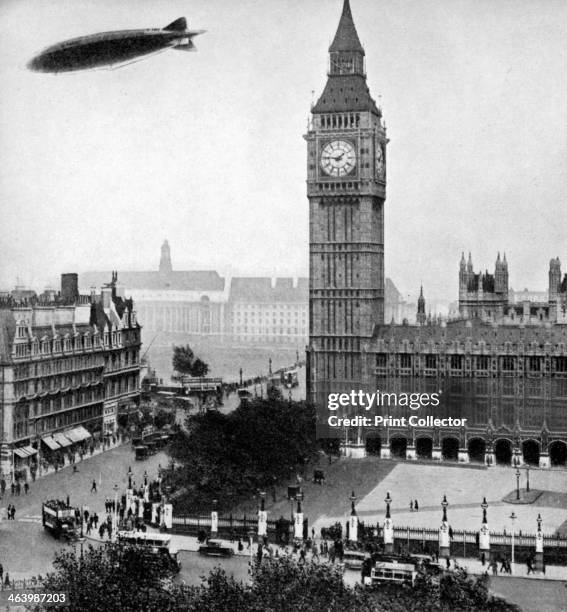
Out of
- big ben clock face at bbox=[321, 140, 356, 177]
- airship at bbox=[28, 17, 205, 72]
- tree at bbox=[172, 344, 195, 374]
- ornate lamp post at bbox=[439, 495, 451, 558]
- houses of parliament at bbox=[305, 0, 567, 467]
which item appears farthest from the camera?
tree at bbox=[172, 344, 195, 374]

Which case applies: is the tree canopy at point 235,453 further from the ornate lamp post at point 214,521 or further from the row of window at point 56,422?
the row of window at point 56,422

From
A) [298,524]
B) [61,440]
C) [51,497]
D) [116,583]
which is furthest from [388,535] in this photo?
[61,440]

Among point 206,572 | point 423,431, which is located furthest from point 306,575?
point 423,431

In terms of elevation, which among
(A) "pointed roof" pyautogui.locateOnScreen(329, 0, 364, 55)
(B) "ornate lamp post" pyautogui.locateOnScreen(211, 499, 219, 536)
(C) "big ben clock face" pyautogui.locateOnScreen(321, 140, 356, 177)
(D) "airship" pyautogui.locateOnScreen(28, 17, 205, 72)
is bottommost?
(B) "ornate lamp post" pyautogui.locateOnScreen(211, 499, 219, 536)

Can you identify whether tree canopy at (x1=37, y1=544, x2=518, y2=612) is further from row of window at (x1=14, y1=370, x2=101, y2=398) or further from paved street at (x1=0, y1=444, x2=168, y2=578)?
row of window at (x1=14, y1=370, x2=101, y2=398)

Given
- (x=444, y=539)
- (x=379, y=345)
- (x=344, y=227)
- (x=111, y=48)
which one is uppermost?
(x=111, y=48)

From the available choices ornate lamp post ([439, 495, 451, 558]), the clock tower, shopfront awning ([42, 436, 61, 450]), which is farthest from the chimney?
ornate lamp post ([439, 495, 451, 558])

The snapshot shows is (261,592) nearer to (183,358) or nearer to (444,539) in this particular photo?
(444,539)
